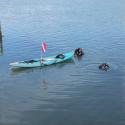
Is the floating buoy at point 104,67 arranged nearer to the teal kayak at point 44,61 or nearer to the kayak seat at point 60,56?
the teal kayak at point 44,61

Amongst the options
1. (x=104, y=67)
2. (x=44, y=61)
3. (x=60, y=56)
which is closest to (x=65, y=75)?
(x=44, y=61)

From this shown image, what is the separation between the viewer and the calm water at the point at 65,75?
122 feet

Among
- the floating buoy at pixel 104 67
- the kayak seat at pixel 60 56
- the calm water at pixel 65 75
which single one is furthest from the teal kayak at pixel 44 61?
the floating buoy at pixel 104 67

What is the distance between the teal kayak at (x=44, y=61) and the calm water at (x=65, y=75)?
31.2 inches

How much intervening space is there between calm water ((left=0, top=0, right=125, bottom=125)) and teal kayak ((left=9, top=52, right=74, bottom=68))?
31.2 inches

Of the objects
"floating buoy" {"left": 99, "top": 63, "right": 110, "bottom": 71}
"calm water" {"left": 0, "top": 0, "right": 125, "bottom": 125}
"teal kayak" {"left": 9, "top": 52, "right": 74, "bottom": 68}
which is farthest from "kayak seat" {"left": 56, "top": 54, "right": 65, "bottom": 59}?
"floating buoy" {"left": 99, "top": 63, "right": 110, "bottom": 71}

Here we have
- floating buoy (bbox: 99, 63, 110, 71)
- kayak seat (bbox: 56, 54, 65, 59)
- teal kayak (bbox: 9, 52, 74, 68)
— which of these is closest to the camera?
floating buoy (bbox: 99, 63, 110, 71)

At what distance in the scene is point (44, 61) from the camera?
174 feet

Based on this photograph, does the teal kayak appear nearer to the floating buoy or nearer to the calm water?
the calm water

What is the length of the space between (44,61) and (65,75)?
16.5 feet

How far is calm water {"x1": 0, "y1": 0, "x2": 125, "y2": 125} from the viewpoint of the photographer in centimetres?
3731

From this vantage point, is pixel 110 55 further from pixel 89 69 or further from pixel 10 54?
pixel 10 54

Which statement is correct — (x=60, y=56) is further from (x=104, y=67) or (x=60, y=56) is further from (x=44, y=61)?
(x=104, y=67)

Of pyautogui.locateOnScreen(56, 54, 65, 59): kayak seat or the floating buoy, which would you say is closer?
the floating buoy
